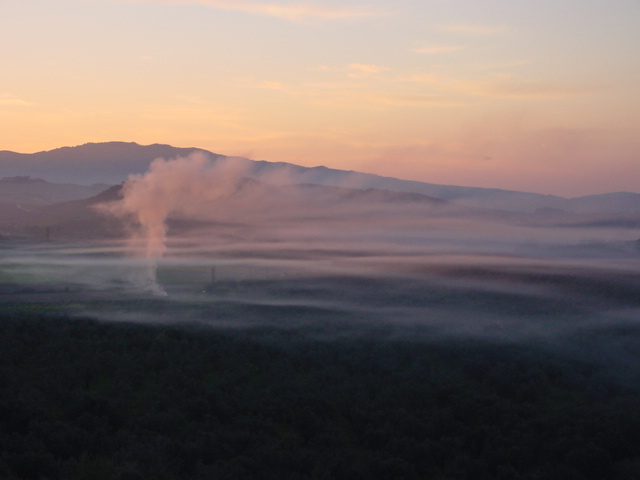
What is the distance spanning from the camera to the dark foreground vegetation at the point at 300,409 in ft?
60.5

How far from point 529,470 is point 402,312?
25530mm

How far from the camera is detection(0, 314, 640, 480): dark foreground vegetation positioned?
1845 cm

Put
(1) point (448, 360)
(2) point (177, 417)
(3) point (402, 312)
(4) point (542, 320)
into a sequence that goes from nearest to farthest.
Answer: (2) point (177, 417) < (1) point (448, 360) < (4) point (542, 320) < (3) point (402, 312)

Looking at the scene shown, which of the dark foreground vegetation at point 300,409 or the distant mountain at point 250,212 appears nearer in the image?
the dark foreground vegetation at point 300,409

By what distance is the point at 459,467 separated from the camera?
735 inches

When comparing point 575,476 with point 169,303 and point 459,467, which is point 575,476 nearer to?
point 459,467

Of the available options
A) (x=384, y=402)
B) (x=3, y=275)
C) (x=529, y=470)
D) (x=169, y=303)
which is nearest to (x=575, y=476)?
(x=529, y=470)

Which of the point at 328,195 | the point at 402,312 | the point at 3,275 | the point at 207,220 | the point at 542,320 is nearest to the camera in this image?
the point at 542,320

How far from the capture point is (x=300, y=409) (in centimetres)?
2294

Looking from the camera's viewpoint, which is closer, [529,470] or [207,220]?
[529,470]

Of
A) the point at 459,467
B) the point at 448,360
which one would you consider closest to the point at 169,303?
the point at 448,360

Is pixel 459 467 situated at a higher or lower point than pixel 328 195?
lower

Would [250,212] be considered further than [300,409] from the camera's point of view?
Yes

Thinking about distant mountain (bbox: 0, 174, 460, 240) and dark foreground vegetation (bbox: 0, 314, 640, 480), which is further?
distant mountain (bbox: 0, 174, 460, 240)
